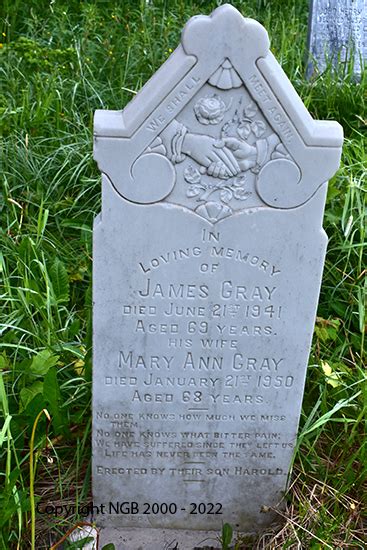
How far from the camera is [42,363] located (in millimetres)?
2627

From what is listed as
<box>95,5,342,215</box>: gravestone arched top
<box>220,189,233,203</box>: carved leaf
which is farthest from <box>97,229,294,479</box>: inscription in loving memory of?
<box>95,5,342,215</box>: gravestone arched top

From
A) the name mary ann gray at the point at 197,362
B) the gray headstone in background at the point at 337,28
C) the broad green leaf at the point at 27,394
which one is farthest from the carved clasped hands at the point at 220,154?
the gray headstone in background at the point at 337,28

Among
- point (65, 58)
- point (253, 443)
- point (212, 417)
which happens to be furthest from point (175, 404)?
point (65, 58)

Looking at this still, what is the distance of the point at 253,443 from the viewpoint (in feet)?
8.25

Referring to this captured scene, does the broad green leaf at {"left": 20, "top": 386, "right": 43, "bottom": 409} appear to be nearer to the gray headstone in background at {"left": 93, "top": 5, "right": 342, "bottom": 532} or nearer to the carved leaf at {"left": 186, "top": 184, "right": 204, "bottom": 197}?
the gray headstone in background at {"left": 93, "top": 5, "right": 342, "bottom": 532}

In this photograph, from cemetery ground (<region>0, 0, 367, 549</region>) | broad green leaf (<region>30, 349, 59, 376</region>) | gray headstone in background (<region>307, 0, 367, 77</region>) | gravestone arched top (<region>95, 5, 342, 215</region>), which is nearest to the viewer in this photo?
gravestone arched top (<region>95, 5, 342, 215</region>)

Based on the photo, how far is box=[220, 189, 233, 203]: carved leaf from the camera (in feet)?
6.91

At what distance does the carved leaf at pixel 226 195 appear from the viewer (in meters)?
2.11

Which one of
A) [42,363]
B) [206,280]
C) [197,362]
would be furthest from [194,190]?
[42,363]

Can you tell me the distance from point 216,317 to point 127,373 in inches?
13.2

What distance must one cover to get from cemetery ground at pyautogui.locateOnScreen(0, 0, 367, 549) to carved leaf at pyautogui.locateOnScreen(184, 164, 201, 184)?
31.3 inches

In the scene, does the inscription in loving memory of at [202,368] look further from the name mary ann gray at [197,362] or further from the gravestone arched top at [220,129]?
the gravestone arched top at [220,129]

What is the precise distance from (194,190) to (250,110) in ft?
0.87

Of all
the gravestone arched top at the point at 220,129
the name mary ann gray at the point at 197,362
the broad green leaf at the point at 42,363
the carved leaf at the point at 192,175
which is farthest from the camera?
the broad green leaf at the point at 42,363
